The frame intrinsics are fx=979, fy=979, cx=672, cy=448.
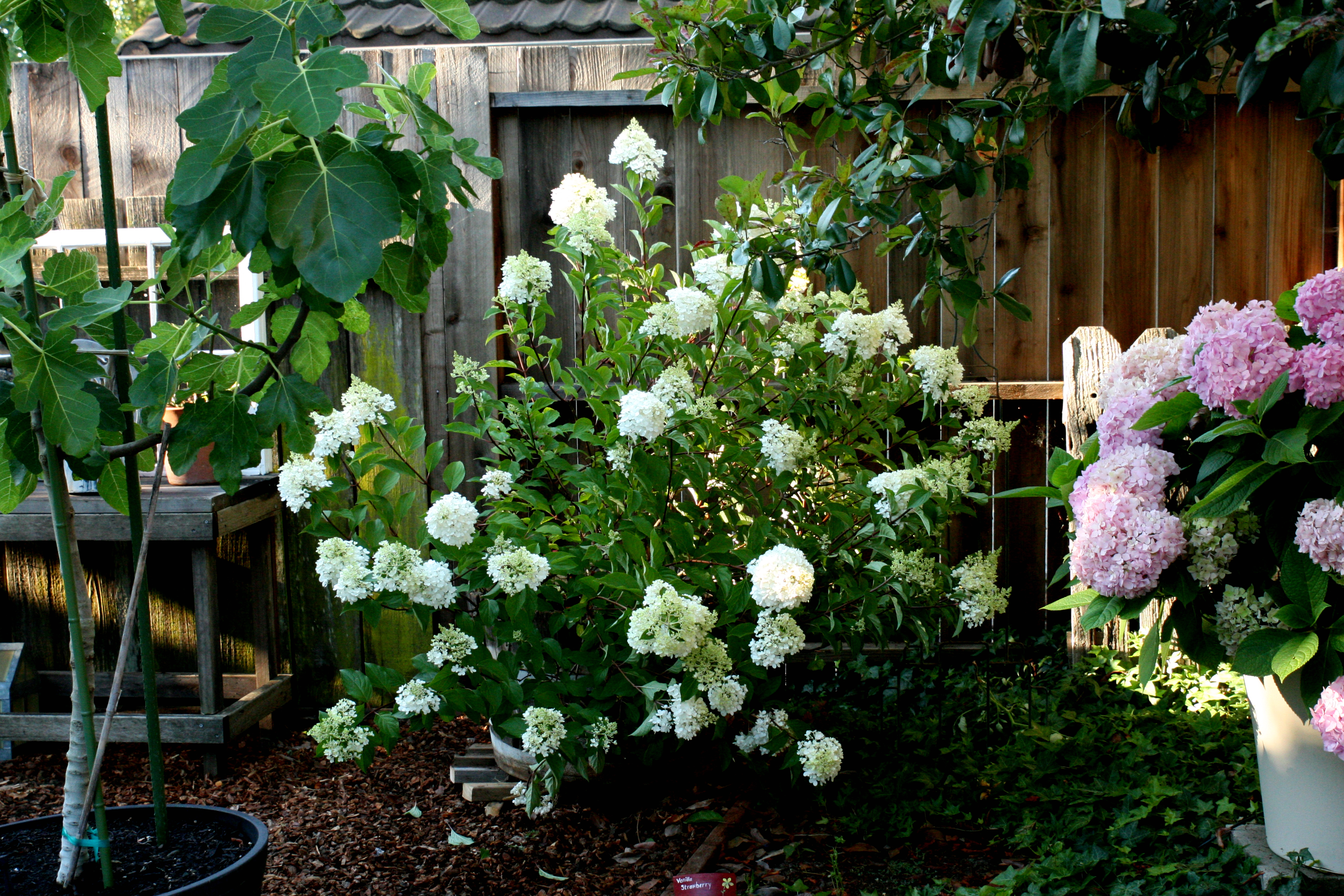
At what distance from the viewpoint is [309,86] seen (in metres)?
1.08

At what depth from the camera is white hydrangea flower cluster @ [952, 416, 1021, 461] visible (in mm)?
2279

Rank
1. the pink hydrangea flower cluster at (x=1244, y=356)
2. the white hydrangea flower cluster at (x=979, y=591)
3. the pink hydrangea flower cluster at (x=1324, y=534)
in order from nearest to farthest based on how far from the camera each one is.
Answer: the pink hydrangea flower cluster at (x=1324, y=534)
the pink hydrangea flower cluster at (x=1244, y=356)
the white hydrangea flower cluster at (x=979, y=591)

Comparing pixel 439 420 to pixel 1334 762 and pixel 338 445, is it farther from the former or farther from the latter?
pixel 1334 762

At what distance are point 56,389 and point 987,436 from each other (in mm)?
1892

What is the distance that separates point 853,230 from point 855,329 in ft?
0.77

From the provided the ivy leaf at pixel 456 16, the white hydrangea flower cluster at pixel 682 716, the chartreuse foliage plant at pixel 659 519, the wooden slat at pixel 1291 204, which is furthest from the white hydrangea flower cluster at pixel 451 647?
the wooden slat at pixel 1291 204

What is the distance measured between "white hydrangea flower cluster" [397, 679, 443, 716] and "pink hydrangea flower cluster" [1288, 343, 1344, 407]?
5.32 ft

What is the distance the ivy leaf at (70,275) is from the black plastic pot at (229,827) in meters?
0.80

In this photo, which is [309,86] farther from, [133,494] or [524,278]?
[524,278]

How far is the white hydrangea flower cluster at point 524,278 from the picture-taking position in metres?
2.20

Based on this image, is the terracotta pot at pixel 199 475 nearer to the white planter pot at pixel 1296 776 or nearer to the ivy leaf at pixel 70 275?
the ivy leaf at pixel 70 275

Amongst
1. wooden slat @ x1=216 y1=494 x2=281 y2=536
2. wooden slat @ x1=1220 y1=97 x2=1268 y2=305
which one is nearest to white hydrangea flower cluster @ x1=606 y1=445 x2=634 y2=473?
wooden slat @ x1=216 y1=494 x2=281 y2=536

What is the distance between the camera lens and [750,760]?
Result: 7.11ft

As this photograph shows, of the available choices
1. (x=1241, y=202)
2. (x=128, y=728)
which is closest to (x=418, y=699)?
(x=128, y=728)
